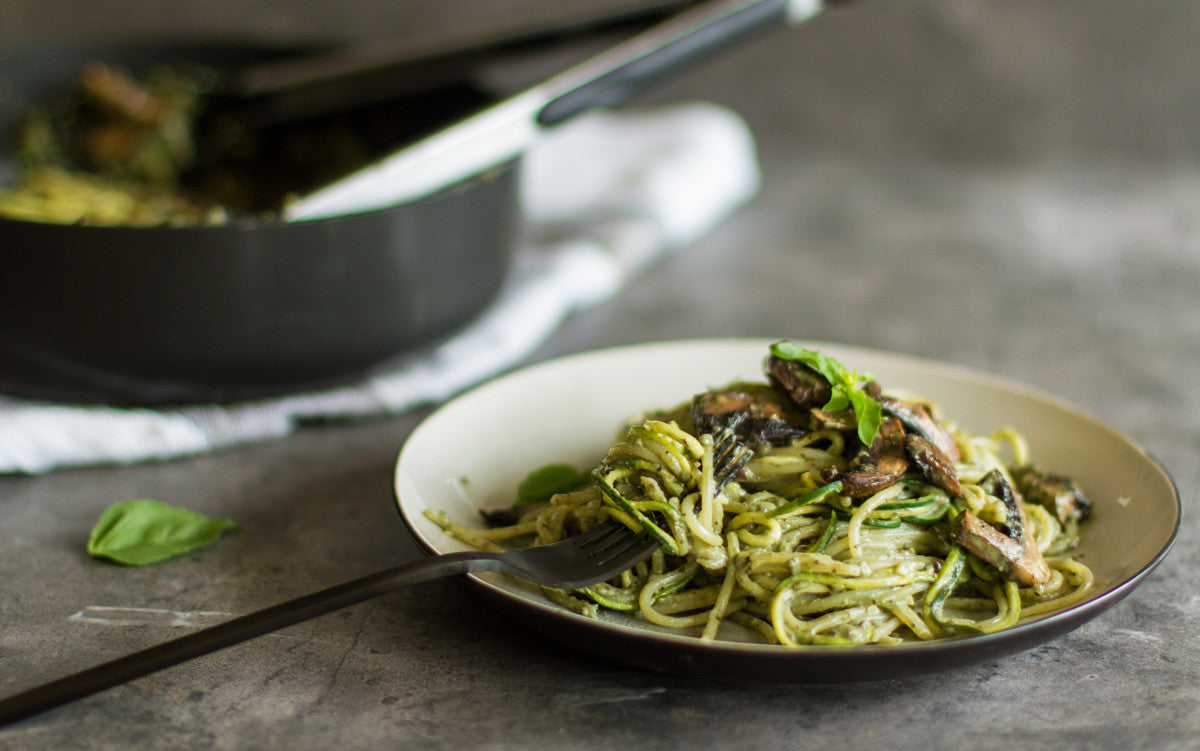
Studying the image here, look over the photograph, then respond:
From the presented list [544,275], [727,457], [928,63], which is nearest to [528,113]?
[544,275]

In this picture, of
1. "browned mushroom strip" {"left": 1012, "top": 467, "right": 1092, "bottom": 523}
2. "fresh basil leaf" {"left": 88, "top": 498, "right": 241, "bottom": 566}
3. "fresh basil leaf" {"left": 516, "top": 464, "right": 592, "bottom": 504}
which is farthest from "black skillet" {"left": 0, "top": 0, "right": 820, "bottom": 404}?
"browned mushroom strip" {"left": 1012, "top": 467, "right": 1092, "bottom": 523}

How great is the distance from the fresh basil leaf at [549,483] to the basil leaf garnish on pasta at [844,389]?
49cm

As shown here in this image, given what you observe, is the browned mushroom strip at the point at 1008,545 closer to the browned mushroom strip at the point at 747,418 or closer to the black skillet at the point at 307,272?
the browned mushroom strip at the point at 747,418

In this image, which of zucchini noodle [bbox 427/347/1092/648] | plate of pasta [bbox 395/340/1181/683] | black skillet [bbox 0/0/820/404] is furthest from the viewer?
black skillet [bbox 0/0/820/404]

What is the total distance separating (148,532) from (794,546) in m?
1.39

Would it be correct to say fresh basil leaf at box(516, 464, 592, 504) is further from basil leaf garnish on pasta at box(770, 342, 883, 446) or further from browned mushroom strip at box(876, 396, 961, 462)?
browned mushroom strip at box(876, 396, 961, 462)

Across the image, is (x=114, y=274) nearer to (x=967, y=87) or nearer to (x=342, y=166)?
(x=342, y=166)

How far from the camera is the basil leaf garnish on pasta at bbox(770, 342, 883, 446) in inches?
79.9

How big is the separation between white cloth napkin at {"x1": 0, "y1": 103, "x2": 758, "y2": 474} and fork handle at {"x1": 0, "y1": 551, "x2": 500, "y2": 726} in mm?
1257

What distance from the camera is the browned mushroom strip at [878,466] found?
202 cm

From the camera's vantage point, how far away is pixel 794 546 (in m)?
2.06

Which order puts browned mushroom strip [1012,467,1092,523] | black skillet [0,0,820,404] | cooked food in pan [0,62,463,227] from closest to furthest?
browned mushroom strip [1012,467,1092,523], black skillet [0,0,820,404], cooked food in pan [0,62,463,227]

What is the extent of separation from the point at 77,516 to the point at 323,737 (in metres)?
1.10

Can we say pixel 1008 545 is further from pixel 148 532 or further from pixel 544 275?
pixel 544 275
